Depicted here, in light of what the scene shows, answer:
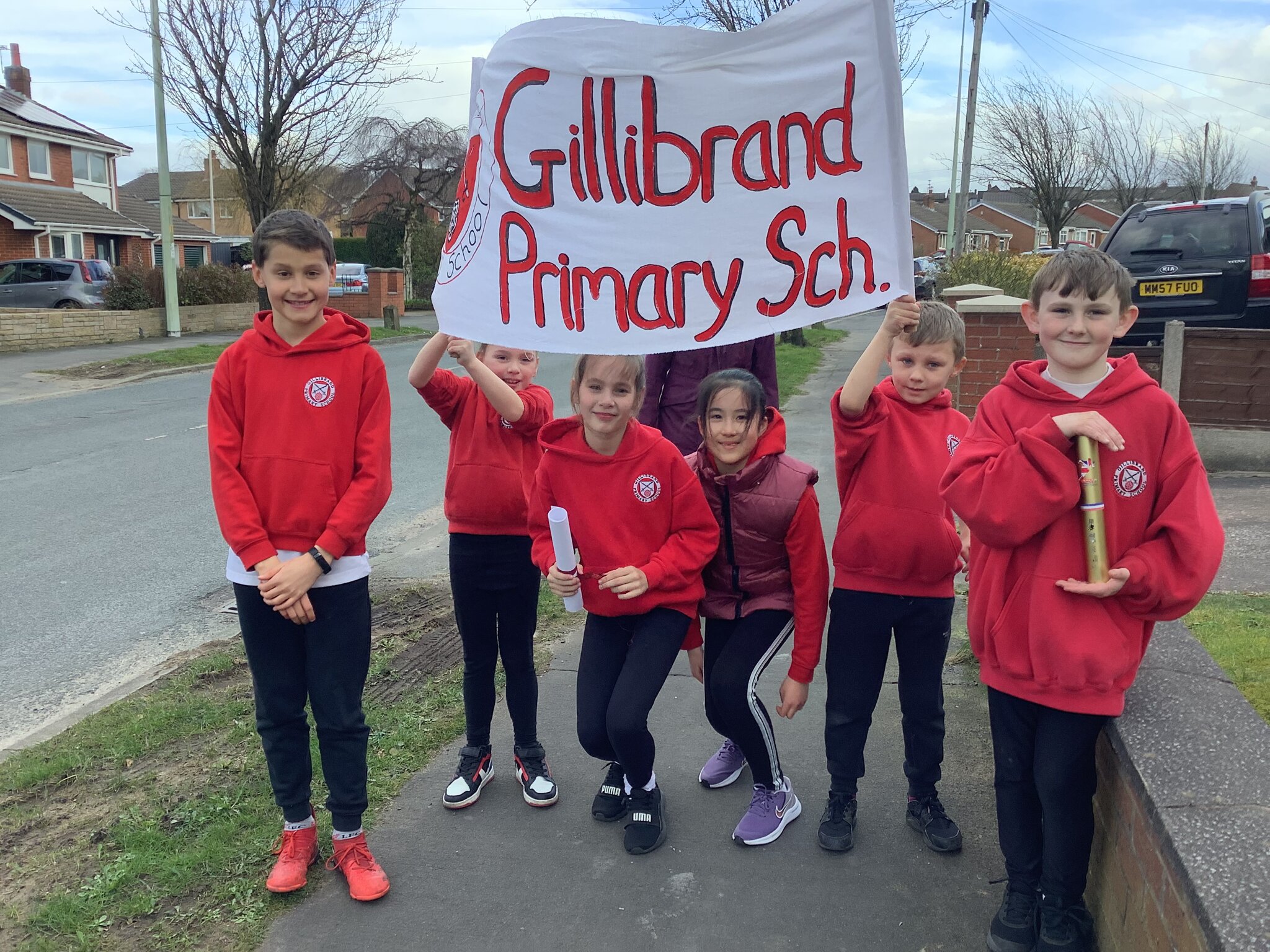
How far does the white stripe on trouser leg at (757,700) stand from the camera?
3152 millimetres

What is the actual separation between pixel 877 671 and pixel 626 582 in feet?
2.81

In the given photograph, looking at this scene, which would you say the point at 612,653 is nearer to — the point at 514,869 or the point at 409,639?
the point at 514,869

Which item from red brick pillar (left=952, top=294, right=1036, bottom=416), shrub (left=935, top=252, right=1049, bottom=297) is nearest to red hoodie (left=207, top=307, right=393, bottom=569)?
red brick pillar (left=952, top=294, right=1036, bottom=416)

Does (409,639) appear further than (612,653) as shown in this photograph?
Yes

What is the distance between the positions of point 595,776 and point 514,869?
65cm

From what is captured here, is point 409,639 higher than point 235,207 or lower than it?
lower

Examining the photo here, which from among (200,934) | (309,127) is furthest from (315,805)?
(309,127)

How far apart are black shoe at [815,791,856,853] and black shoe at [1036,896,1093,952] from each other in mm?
667

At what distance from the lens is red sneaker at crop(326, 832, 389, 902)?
2896 mm

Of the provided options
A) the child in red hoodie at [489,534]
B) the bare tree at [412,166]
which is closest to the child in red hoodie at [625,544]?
the child in red hoodie at [489,534]

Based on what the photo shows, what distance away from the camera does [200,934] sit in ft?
8.93

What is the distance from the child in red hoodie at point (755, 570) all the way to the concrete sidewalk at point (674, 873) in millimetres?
245

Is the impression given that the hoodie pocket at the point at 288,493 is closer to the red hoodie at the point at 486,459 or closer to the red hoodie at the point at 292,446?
the red hoodie at the point at 292,446

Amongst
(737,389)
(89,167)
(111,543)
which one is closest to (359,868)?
(737,389)
